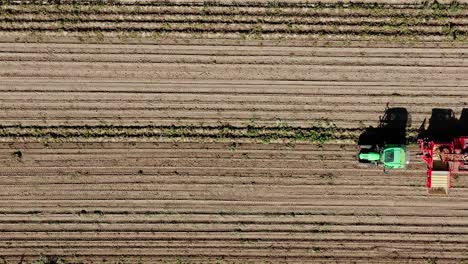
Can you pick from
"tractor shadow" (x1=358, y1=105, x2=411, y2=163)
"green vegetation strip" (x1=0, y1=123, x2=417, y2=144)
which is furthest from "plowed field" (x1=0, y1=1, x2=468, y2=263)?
"tractor shadow" (x1=358, y1=105, x2=411, y2=163)

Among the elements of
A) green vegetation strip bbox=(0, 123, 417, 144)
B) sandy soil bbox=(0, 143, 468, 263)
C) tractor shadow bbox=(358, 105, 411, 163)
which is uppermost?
tractor shadow bbox=(358, 105, 411, 163)

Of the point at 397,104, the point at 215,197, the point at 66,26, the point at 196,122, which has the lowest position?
the point at 215,197

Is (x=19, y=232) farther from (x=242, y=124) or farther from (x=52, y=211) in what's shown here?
(x=242, y=124)

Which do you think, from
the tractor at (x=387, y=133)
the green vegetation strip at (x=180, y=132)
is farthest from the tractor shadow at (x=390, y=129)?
the green vegetation strip at (x=180, y=132)

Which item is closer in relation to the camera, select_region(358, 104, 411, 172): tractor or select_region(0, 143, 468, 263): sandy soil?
select_region(358, 104, 411, 172): tractor

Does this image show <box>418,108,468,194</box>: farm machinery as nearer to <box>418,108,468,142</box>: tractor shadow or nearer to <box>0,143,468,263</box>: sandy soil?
<box>418,108,468,142</box>: tractor shadow

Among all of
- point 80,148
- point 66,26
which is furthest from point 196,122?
point 66,26
